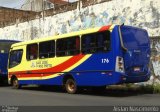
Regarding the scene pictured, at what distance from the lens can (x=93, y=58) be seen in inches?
649

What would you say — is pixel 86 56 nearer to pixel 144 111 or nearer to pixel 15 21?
pixel 144 111

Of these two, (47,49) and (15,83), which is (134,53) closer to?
(47,49)

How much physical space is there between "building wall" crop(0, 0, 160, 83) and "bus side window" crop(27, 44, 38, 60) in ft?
16.5

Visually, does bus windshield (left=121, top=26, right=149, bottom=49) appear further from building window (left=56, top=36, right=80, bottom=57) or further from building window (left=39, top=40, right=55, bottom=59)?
building window (left=39, top=40, right=55, bottom=59)

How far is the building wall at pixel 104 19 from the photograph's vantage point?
20531 millimetres

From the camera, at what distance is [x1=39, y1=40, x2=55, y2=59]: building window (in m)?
19.1

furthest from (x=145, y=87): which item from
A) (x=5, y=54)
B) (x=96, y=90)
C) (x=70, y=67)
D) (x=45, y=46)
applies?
(x=5, y=54)

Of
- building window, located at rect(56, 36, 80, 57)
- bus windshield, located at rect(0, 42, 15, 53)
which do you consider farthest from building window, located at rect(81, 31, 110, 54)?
bus windshield, located at rect(0, 42, 15, 53)

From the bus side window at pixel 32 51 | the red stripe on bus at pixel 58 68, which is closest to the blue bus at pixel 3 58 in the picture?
the red stripe on bus at pixel 58 68

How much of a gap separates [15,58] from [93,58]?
722cm

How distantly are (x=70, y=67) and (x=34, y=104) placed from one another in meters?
4.55

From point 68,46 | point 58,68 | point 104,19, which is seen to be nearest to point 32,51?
point 58,68

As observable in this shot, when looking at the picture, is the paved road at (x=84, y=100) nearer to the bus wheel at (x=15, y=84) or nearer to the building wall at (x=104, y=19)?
the building wall at (x=104, y=19)

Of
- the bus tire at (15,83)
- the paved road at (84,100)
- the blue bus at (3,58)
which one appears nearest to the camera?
the paved road at (84,100)
